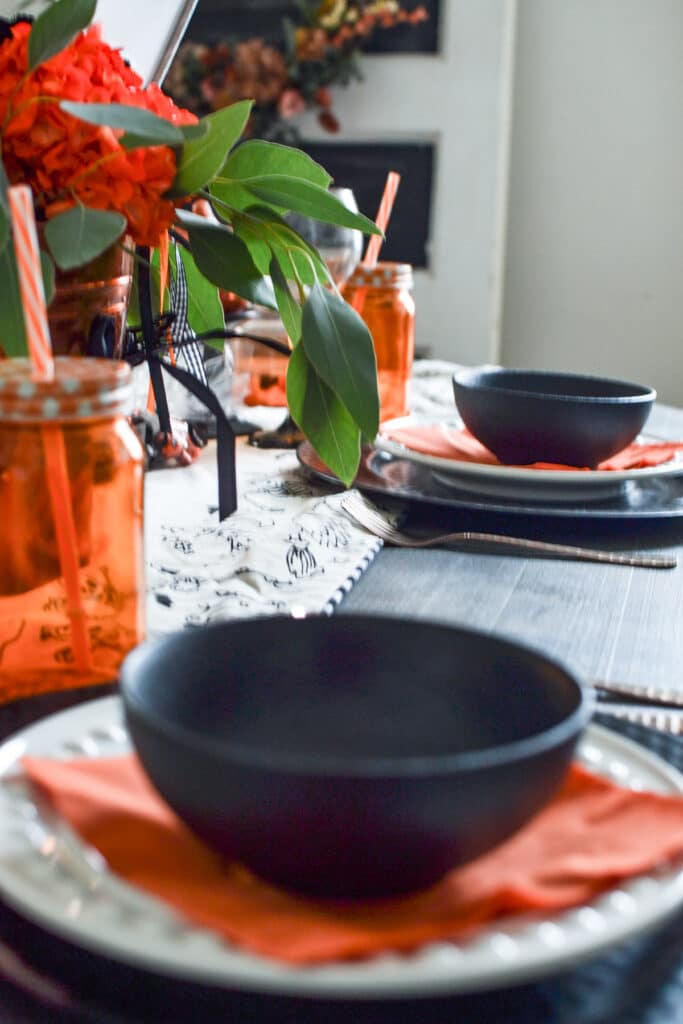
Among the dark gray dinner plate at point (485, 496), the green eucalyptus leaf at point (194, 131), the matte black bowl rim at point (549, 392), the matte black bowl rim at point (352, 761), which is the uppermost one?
the green eucalyptus leaf at point (194, 131)

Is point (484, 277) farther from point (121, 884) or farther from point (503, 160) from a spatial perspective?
point (121, 884)

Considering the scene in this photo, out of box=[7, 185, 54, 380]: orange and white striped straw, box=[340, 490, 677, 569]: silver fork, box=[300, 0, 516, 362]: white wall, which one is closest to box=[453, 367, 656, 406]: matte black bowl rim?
box=[340, 490, 677, 569]: silver fork

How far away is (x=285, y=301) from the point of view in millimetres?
750

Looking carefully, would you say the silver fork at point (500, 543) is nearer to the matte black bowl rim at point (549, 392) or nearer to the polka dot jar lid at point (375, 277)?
the matte black bowl rim at point (549, 392)

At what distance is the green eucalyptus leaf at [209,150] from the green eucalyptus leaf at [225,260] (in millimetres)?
47

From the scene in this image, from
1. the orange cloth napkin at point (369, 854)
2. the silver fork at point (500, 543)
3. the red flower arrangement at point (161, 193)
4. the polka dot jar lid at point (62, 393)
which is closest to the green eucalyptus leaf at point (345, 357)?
the red flower arrangement at point (161, 193)

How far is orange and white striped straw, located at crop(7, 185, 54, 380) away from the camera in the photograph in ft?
1.46

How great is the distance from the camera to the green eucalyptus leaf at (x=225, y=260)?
0.73m

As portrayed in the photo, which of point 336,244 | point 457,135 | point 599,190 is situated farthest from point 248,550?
point 599,190

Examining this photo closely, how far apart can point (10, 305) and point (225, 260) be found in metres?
0.18

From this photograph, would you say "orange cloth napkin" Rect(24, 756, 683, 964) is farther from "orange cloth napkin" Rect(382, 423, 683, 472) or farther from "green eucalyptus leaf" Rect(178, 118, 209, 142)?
"orange cloth napkin" Rect(382, 423, 683, 472)

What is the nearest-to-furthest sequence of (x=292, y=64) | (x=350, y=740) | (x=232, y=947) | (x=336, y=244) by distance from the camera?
(x=232, y=947) < (x=350, y=740) < (x=336, y=244) < (x=292, y=64)

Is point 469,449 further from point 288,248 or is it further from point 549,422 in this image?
point 288,248

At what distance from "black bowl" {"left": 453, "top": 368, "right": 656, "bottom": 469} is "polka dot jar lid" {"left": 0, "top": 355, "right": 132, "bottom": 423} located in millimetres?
419
